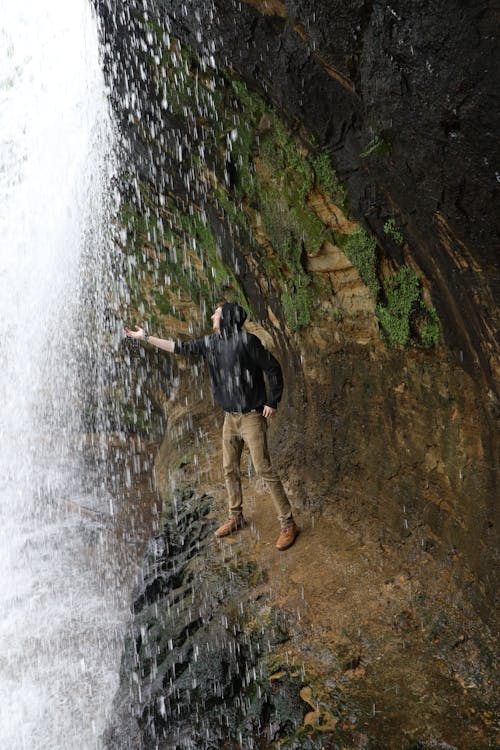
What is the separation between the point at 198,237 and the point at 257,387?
393 centimetres

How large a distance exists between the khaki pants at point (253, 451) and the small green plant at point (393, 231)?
2025mm

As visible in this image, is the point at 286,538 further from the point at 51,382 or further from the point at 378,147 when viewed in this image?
the point at 51,382

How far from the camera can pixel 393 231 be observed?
4180mm

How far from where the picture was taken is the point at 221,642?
4.77m

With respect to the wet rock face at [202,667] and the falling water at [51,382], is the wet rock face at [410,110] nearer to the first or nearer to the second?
the wet rock face at [202,667]

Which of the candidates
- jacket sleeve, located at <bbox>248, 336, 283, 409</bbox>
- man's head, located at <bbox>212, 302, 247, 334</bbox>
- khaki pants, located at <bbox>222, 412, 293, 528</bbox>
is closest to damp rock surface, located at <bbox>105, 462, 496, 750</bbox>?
khaki pants, located at <bbox>222, 412, 293, 528</bbox>

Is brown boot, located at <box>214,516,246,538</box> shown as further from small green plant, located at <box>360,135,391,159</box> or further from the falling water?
small green plant, located at <box>360,135,391,159</box>

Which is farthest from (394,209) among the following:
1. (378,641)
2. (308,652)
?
(308,652)

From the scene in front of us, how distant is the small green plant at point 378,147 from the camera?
372 cm

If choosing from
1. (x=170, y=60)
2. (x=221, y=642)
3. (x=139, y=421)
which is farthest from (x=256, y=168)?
(x=139, y=421)

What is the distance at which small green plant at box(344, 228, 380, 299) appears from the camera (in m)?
4.59

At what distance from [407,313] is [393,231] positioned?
0.67 metres

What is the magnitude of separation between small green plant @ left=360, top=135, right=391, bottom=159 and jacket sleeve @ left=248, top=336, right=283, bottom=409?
1.97 m

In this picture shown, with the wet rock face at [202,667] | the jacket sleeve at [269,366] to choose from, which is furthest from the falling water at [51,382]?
the jacket sleeve at [269,366]
